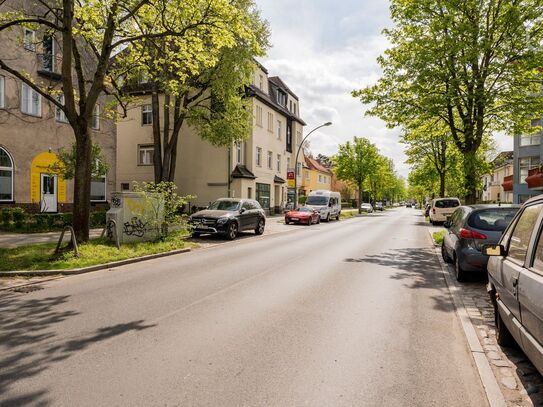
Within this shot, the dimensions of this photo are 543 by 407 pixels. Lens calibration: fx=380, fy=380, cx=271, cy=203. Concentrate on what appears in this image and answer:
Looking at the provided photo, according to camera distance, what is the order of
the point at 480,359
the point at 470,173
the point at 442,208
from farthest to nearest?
the point at 442,208
the point at 470,173
the point at 480,359

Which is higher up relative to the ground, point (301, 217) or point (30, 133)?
point (30, 133)

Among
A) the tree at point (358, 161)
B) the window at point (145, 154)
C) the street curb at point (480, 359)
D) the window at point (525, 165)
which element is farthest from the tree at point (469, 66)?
the tree at point (358, 161)

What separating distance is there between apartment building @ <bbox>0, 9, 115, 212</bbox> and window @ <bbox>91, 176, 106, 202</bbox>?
170 centimetres

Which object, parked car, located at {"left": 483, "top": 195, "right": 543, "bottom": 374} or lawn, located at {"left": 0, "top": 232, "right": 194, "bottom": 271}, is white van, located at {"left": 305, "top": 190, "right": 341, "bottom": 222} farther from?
parked car, located at {"left": 483, "top": 195, "right": 543, "bottom": 374}

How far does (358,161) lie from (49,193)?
4055cm

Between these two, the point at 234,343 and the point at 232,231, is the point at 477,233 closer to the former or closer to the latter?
the point at 234,343

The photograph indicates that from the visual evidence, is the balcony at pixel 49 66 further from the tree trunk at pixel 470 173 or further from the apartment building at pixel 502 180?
the apartment building at pixel 502 180

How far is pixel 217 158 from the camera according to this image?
30.3 m

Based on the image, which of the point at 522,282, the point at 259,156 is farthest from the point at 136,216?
the point at 259,156

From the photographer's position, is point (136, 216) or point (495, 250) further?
point (136, 216)

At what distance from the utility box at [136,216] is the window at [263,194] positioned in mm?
20156

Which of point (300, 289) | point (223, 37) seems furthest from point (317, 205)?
point (300, 289)

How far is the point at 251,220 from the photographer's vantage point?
17844 millimetres

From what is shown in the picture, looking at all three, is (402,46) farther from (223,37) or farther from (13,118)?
(13,118)
